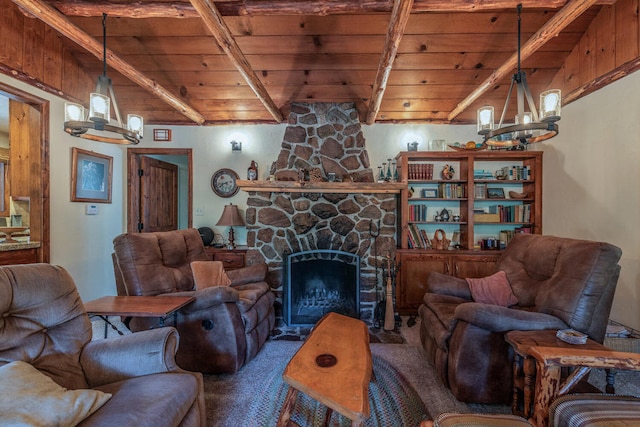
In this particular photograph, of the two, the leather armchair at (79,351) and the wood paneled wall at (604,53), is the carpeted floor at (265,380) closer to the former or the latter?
the leather armchair at (79,351)

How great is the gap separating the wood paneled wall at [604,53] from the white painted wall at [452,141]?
0.12 meters

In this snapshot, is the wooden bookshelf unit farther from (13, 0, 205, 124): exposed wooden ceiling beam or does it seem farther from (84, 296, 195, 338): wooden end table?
(13, 0, 205, 124): exposed wooden ceiling beam

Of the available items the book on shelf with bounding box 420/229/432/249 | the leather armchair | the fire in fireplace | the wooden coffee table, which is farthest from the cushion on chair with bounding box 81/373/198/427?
the book on shelf with bounding box 420/229/432/249

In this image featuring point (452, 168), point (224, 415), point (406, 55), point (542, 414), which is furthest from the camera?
point (452, 168)

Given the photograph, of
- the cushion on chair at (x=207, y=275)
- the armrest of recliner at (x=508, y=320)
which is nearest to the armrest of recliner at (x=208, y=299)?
the cushion on chair at (x=207, y=275)

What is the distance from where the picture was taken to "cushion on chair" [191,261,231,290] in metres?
2.74

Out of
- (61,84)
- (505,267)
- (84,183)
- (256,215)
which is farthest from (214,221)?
(505,267)

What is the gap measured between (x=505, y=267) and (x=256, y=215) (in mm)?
2687

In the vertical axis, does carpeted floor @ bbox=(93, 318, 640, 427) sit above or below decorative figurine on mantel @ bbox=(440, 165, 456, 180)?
below

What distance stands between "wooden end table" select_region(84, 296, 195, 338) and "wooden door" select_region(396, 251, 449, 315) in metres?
2.48

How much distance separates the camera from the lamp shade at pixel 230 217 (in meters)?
3.95

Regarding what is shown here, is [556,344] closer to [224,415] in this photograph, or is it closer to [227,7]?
[224,415]

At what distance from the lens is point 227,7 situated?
2412 millimetres

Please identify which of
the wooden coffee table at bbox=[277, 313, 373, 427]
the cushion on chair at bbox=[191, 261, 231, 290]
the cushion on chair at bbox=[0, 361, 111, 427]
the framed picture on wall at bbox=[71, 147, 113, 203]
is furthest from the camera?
the framed picture on wall at bbox=[71, 147, 113, 203]
